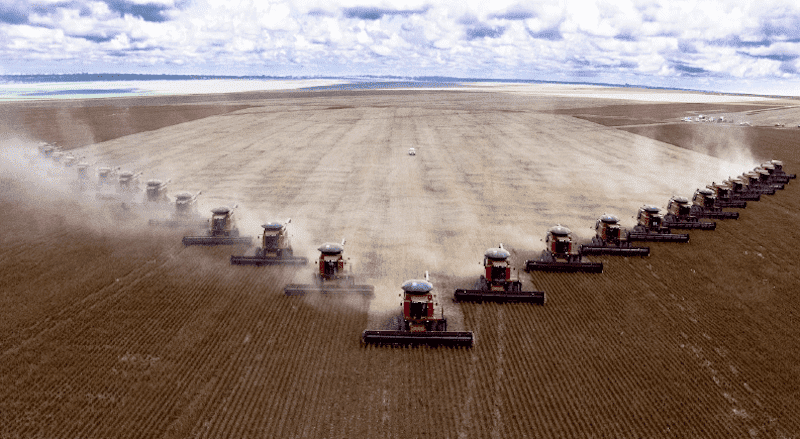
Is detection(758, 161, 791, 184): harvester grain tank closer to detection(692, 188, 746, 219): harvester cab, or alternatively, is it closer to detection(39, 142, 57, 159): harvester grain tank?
detection(692, 188, 746, 219): harvester cab

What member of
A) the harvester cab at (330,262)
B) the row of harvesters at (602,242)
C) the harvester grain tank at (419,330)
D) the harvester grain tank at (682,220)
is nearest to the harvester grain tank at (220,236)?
the harvester cab at (330,262)

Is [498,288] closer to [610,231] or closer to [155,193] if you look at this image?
[610,231]

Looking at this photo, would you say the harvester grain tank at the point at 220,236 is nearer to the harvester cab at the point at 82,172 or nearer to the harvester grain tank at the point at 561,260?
the harvester grain tank at the point at 561,260

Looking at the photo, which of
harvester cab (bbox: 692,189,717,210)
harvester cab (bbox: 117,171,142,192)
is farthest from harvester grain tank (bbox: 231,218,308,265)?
harvester cab (bbox: 692,189,717,210)

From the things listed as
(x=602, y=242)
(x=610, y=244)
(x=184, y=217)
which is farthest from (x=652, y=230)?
(x=184, y=217)

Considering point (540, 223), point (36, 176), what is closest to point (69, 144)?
point (36, 176)

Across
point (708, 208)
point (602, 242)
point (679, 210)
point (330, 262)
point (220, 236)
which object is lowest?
point (602, 242)
